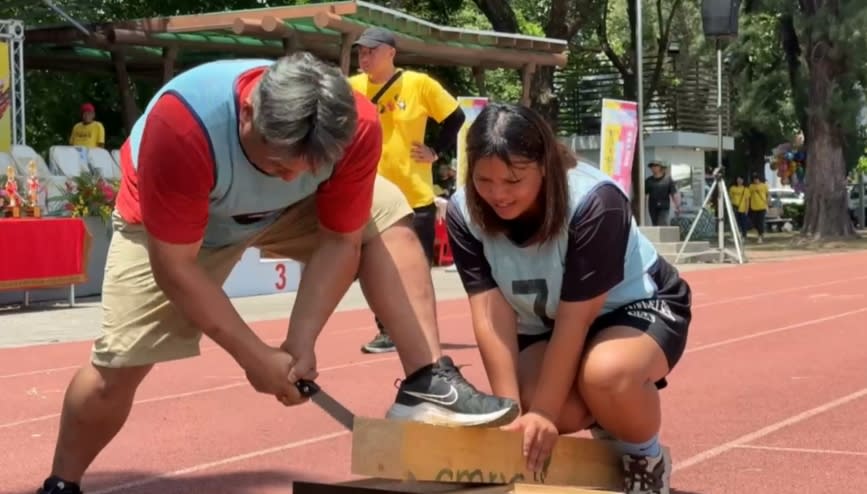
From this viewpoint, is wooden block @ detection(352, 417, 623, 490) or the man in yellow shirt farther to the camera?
the man in yellow shirt

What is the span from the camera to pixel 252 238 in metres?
4.51

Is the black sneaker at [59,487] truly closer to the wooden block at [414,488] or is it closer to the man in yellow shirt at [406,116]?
the wooden block at [414,488]

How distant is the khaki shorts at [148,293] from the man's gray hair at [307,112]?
87 centimetres

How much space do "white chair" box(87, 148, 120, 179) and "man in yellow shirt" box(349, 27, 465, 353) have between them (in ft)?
32.1

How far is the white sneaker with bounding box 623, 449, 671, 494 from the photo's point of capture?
4516 mm

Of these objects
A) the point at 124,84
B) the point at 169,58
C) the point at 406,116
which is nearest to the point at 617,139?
the point at 169,58

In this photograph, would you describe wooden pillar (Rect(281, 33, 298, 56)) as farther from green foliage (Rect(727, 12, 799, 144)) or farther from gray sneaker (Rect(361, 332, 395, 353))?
green foliage (Rect(727, 12, 799, 144))

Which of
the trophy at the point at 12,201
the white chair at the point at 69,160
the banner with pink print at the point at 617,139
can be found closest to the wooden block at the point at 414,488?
the trophy at the point at 12,201

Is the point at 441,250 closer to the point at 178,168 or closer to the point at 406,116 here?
the point at 406,116

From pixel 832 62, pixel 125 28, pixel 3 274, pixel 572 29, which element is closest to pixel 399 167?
pixel 3 274

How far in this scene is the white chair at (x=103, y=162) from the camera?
58.0 ft

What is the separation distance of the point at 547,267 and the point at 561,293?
107 mm

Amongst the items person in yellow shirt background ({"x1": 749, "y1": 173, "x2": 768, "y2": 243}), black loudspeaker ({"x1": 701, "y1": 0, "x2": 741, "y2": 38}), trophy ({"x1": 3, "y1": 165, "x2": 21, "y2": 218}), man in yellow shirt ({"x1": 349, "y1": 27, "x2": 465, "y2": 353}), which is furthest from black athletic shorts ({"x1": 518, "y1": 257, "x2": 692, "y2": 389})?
→ person in yellow shirt background ({"x1": 749, "y1": 173, "x2": 768, "y2": 243})

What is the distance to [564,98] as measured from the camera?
136 feet
